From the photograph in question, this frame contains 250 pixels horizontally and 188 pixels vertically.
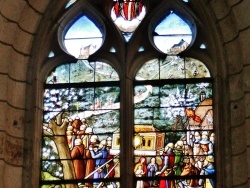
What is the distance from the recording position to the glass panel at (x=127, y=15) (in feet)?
51.1

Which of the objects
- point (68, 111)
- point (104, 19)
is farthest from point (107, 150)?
point (104, 19)

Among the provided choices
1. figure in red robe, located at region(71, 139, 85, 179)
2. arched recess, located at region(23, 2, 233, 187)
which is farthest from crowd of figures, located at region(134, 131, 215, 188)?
figure in red robe, located at region(71, 139, 85, 179)

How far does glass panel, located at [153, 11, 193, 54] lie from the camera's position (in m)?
15.5

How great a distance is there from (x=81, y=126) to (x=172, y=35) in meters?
1.50

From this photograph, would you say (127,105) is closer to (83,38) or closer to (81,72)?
(81,72)

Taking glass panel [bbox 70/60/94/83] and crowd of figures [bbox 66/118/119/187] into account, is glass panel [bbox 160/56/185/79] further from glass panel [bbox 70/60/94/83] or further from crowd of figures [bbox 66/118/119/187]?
crowd of figures [bbox 66/118/119/187]

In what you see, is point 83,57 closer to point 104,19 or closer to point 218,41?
point 104,19

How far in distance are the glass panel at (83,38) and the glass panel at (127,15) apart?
26 centimetres

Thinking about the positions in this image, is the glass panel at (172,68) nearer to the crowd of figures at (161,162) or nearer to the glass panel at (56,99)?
the crowd of figures at (161,162)

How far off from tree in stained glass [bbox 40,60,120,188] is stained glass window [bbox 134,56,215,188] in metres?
0.28

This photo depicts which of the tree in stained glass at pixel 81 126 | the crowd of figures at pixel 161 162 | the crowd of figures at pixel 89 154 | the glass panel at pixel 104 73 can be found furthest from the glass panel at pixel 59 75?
the crowd of figures at pixel 161 162

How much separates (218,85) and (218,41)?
1.59 ft

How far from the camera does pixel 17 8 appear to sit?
14.9 m

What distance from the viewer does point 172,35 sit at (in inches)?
611
